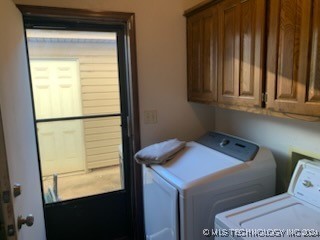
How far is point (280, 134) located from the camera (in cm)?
172

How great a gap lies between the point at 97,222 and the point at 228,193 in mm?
1292

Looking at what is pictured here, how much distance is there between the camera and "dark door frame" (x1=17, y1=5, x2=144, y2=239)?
1765 mm

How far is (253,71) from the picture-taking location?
147 centimetres

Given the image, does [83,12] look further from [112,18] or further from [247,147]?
[247,147]

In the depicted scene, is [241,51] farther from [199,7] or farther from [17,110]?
[17,110]

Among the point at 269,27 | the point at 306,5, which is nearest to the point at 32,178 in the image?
the point at 269,27

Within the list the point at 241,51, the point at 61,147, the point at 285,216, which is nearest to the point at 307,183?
the point at 285,216

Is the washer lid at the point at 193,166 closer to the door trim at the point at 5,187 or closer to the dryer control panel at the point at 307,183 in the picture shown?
the dryer control panel at the point at 307,183

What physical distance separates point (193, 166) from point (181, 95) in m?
0.78

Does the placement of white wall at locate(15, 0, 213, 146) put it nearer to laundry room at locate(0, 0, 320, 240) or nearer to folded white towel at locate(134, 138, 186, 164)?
laundry room at locate(0, 0, 320, 240)

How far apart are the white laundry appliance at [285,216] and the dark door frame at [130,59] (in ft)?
3.38

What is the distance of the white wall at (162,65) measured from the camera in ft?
6.63

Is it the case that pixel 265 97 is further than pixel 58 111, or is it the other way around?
pixel 58 111

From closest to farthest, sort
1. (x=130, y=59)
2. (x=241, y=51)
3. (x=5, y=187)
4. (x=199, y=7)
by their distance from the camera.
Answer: (x=5, y=187), (x=241, y=51), (x=199, y=7), (x=130, y=59)
